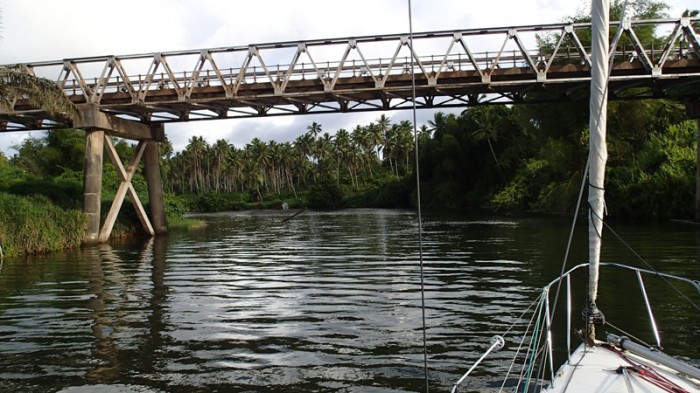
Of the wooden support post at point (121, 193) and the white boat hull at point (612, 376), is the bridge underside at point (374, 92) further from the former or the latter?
the white boat hull at point (612, 376)

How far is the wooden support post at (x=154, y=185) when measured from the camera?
38.9m

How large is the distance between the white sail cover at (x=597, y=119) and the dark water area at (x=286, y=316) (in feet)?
7.99

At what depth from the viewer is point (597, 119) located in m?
6.93

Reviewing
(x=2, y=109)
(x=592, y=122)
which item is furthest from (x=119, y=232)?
(x=592, y=122)

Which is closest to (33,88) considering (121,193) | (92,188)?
(92,188)

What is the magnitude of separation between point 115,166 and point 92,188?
122 inches

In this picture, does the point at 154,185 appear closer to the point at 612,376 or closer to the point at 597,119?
the point at 597,119

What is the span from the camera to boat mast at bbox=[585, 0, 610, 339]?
694cm

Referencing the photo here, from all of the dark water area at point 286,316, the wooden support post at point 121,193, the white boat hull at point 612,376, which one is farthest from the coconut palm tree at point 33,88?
the white boat hull at point 612,376

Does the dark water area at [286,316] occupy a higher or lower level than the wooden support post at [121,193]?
lower

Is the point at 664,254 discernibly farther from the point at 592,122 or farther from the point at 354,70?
the point at 354,70

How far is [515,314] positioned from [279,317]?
501 centimetres

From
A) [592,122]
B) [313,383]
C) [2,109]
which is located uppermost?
[2,109]

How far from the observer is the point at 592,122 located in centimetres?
691
